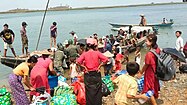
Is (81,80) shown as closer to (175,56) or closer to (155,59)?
(155,59)

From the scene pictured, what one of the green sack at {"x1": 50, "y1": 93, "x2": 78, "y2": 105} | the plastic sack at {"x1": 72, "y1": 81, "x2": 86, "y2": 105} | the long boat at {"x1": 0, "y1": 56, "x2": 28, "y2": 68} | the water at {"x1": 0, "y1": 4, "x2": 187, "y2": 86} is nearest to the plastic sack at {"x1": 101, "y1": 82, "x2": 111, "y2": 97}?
the plastic sack at {"x1": 72, "y1": 81, "x2": 86, "y2": 105}

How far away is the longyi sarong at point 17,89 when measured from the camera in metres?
6.00

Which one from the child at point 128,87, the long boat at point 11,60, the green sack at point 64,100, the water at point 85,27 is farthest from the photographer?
the water at point 85,27

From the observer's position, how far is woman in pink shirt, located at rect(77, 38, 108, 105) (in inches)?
229

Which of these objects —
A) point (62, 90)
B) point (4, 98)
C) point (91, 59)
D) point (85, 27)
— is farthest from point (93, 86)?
point (85, 27)

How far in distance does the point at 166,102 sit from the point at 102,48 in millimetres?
6310

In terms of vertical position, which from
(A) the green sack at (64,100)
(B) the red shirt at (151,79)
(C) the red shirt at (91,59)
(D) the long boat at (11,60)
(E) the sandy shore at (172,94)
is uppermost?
(C) the red shirt at (91,59)

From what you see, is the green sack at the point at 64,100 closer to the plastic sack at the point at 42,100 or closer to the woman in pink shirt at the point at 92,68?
the plastic sack at the point at 42,100

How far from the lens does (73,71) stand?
9047 mm

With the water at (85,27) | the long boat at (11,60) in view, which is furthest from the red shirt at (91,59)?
the water at (85,27)

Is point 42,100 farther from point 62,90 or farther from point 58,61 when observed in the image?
point 58,61

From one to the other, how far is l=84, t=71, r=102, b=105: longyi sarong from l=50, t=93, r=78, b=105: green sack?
1.32 feet

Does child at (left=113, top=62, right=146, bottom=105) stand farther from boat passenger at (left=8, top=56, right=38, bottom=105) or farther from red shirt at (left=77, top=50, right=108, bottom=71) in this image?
boat passenger at (left=8, top=56, right=38, bottom=105)

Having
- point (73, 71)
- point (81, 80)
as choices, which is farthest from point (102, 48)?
point (81, 80)
